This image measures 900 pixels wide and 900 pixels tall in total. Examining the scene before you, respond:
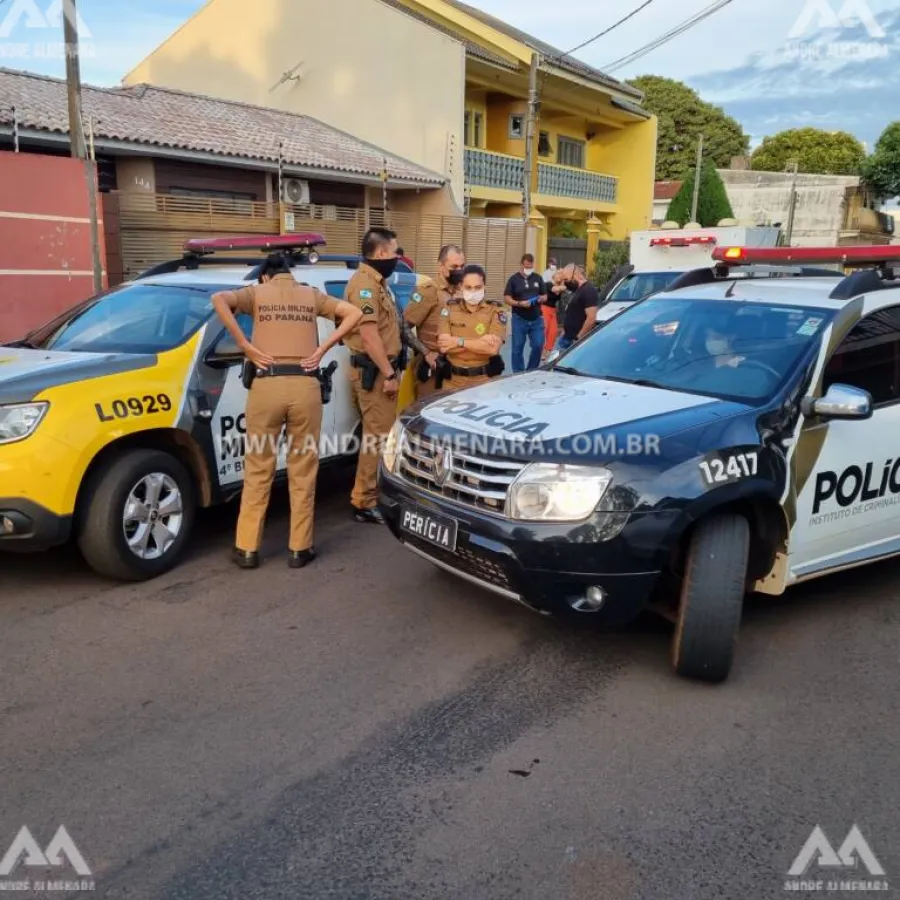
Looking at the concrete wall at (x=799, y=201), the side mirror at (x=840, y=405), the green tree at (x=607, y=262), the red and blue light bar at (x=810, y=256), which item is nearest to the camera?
the side mirror at (x=840, y=405)

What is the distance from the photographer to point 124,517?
4.54m

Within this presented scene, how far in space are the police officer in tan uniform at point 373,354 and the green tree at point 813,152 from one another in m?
58.5

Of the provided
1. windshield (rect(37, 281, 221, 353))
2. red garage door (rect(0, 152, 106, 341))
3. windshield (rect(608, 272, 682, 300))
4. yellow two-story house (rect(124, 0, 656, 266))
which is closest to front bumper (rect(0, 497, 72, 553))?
windshield (rect(37, 281, 221, 353))

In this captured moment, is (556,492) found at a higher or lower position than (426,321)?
lower

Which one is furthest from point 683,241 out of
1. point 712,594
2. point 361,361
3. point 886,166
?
point 886,166

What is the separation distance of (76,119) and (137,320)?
23.8 ft

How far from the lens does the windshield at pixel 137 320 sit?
201 inches

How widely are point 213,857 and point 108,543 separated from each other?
7.48 feet

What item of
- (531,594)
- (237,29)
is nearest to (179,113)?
(237,29)

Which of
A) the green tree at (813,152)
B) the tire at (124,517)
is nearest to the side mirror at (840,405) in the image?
the tire at (124,517)

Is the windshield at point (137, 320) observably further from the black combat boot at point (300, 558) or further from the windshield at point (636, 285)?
the windshield at point (636, 285)

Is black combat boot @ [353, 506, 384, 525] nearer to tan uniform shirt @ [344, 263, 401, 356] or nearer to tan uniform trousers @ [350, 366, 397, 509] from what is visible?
tan uniform trousers @ [350, 366, 397, 509]

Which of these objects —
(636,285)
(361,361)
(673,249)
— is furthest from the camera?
(673,249)
